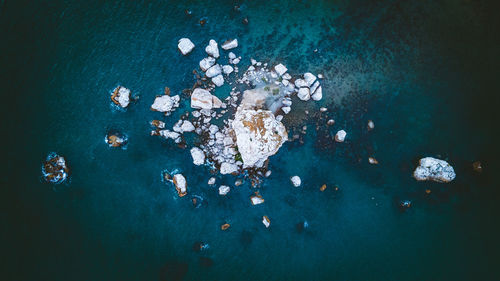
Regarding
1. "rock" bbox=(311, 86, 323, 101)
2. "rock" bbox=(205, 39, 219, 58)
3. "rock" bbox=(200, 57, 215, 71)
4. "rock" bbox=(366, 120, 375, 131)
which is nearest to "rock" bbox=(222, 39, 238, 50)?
"rock" bbox=(205, 39, 219, 58)

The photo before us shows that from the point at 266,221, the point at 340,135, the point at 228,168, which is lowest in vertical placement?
the point at 266,221

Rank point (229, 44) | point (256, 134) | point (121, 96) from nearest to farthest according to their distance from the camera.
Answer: point (256, 134) → point (121, 96) → point (229, 44)

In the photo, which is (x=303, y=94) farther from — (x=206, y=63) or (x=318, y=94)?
(x=206, y=63)

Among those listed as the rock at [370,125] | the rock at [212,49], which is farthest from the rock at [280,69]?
the rock at [370,125]

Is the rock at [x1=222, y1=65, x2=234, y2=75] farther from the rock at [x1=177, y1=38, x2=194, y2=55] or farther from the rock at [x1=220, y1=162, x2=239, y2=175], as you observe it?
the rock at [x1=220, y1=162, x2=239, y2=175]

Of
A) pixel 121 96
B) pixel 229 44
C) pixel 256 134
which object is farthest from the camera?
pixel 229 44

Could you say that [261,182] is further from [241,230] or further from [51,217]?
[51,217]

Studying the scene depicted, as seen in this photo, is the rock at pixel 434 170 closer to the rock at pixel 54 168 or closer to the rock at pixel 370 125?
the rock at pixel 370 125

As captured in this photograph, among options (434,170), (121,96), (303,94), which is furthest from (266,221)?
(121,96)
